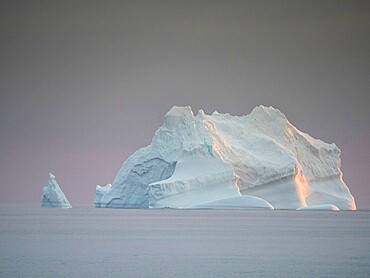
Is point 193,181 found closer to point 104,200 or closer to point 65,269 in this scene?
point 104,200

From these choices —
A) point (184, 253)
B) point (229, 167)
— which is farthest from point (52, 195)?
point (184, 253)

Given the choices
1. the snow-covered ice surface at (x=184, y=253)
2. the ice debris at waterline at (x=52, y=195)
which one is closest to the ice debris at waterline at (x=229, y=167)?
the ice debris at waterline at (x=52, y=195)

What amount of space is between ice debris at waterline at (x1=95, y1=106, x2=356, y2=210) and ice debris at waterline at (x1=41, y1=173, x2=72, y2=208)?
9.09 ft

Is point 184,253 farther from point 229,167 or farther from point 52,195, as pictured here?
point 52,195

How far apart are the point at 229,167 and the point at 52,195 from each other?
13.0m

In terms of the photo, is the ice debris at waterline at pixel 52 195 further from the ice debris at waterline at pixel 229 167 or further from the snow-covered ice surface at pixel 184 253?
the snow-covered ice surface at pixel 184 253

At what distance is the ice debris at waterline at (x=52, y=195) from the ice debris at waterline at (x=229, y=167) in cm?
277

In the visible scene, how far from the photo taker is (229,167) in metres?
42.9

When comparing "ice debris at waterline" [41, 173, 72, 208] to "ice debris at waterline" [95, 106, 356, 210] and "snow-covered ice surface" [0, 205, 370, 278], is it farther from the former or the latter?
"snow-covered ice surface" [0, 205, 370, 278]

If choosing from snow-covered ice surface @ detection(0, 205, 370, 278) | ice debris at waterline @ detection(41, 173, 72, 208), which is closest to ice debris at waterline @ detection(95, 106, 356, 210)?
ice debris at waterline @ detection(41, 173, 72, 208)

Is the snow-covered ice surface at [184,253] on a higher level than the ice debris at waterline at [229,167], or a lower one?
lower

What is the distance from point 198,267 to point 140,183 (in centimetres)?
2607

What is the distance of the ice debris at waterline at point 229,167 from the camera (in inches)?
1688

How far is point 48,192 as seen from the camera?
50.3m
